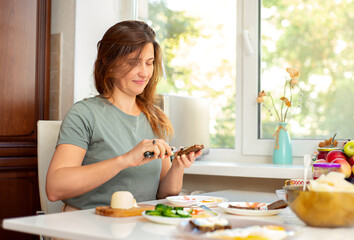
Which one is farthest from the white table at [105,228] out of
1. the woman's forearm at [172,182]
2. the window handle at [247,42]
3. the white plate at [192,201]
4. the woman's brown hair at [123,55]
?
the window handle at [247,42]

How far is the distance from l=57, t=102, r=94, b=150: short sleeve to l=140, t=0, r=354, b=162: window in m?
1.30

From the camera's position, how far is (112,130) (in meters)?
1.72

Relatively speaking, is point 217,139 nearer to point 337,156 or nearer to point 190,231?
point 337,156

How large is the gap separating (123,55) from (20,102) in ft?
3.15

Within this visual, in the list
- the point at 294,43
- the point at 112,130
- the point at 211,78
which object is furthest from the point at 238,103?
the point at 112,130

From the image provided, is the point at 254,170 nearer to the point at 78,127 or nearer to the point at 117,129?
the point at 117,129

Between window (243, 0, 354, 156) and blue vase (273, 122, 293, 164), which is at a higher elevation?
window (243, 0, 354, 156)

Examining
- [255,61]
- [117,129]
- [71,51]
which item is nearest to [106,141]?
[117,129]

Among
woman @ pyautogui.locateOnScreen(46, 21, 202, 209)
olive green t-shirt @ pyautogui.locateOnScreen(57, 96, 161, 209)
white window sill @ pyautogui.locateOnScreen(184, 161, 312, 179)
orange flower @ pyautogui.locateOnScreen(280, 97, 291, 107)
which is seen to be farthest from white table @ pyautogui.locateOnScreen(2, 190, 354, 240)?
orange flower @ pyautogui.locateOnScreen(280, 97, 291, 107)

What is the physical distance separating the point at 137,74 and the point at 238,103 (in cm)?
115

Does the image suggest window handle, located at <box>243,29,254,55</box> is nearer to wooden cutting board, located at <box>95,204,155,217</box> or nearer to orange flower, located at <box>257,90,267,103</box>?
orange flower, located at <box>257,90,267,103</box>

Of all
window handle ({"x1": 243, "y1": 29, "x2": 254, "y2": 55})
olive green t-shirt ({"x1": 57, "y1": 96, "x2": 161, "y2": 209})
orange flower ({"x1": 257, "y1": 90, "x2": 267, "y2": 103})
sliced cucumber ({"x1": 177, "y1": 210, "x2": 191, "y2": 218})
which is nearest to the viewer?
sliced cucumber ({"x1": 177, "y1": 210, "x2": 191, "y2": 218})

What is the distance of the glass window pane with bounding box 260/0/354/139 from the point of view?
2441mm

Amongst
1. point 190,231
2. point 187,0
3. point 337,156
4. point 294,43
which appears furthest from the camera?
point 187,0
